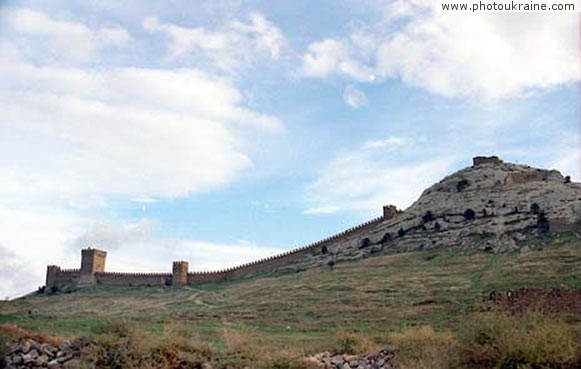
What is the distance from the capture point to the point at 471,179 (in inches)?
2350

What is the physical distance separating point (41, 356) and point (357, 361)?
7890 millimetres

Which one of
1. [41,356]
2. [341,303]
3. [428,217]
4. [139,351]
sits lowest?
[41,356]

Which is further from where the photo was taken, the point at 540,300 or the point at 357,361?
the point at 540,300

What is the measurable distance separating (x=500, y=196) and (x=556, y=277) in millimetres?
21788

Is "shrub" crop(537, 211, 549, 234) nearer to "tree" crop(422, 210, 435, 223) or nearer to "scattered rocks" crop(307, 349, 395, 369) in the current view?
"tree" crop(422, 210, 435, 223)

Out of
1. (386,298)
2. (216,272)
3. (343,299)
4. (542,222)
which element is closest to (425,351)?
(386,298)

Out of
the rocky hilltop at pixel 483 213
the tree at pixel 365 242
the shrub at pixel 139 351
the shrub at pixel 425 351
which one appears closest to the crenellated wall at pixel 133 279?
the rocky hilltop at pixel 483 213

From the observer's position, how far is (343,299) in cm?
3622

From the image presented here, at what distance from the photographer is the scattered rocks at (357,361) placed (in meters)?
14.4

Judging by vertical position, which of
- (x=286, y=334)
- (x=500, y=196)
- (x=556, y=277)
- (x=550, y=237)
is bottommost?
(x=286, y=334)

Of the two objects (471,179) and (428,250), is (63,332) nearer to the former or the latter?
(428,250)

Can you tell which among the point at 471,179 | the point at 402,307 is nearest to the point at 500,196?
the point at 471,179

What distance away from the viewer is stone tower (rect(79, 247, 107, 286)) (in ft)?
235

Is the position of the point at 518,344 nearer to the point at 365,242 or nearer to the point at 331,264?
the point at 331,264
